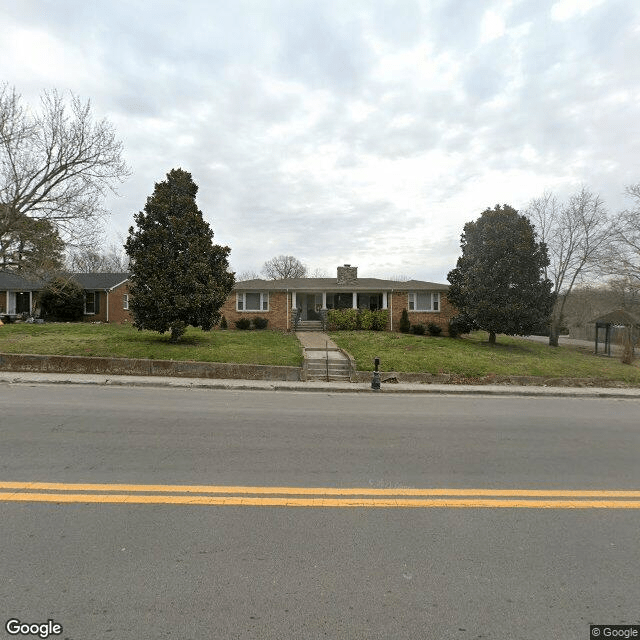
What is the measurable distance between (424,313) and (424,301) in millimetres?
859

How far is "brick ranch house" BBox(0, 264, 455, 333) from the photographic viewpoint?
2822 centimetres

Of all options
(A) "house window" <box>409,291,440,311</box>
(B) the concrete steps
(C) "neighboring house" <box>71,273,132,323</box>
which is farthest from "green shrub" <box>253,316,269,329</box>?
(B) the concrete steps

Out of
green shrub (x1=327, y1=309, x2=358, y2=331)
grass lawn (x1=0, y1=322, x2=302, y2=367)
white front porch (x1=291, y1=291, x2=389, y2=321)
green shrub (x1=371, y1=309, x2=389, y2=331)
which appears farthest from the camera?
white front porch (x1=291, y1=291, x2=389, y2=321)

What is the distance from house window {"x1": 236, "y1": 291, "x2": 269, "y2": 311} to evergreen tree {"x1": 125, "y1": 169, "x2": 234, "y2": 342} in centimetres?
1097

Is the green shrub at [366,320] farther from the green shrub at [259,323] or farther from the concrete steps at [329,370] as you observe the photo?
the concrete steps at [329,370]

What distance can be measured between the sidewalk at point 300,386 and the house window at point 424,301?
15089 millimetres

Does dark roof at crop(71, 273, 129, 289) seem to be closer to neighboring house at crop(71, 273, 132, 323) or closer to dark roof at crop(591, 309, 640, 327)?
neighboring house at crop(71, 273, 132, 323)

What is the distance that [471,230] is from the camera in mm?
24000

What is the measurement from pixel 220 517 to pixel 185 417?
4.30 m

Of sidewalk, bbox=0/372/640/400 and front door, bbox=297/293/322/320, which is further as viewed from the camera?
front door, bbox=297/293/322/320

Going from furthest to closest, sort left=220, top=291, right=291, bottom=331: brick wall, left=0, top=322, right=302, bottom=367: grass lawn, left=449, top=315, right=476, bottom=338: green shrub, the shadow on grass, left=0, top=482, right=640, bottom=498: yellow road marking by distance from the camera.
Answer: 1. left=220, top=291, right=291, bottom=331: brick wall
2. left=449, top=315, right=476, bottom=338: green shrub
3. the shadow on grass
4. left=0, top=322, right=302, bottom=367: grass lawn
5. left=0, top=482, right=640, bottom=498: yellow road marking

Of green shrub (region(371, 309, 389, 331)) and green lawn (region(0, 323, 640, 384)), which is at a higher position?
green shrub (region(371, 309, 389, 331))

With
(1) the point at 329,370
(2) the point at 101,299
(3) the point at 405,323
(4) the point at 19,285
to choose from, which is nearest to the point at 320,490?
(1) the point at 329,370

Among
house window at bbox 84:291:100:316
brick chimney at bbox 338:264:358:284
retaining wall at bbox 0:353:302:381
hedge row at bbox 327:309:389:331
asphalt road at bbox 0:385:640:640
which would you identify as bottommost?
asphalt road at bbox 0:385:640:640
